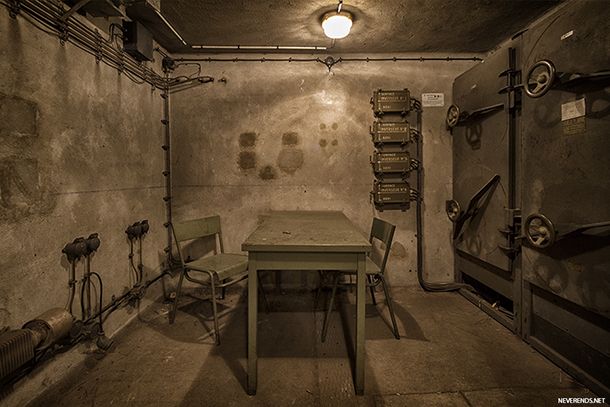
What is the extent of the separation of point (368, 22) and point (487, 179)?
169 cm

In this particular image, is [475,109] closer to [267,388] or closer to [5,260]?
[267,388]

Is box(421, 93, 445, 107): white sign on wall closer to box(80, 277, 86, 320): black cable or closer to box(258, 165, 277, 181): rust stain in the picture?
box(258, 165, 277, 181): rust stain

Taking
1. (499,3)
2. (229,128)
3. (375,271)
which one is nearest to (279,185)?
(229,128)

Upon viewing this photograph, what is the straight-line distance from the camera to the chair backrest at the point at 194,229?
2.41m

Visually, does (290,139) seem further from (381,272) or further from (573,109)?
(573,109)

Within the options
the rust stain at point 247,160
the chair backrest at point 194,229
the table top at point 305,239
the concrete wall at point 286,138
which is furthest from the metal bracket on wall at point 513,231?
the chair backrest at point 194,229

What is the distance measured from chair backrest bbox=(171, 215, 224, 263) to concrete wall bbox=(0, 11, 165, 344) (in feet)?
1.32

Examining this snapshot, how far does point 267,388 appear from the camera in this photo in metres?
1.67

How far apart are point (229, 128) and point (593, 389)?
3.34m

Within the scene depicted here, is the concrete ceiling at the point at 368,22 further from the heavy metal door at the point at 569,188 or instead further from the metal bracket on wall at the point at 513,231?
the metal bracket on wall at the point at 513,231

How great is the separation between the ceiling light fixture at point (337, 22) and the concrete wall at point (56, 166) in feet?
5.61

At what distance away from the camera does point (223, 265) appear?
7.69ft

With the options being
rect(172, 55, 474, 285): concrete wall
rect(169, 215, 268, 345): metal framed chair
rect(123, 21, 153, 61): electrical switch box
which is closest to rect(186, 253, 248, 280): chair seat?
rect(169, 215, 268, 345): metal framed chair

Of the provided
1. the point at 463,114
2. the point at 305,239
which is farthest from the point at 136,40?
the point at 463,114
